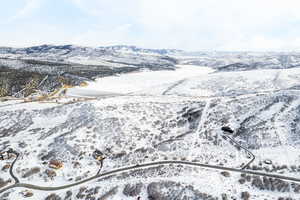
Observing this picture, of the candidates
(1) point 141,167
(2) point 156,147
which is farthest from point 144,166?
(2) point 156,147

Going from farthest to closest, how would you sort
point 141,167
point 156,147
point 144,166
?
point 156,147 < point 144,166 < point 141,167

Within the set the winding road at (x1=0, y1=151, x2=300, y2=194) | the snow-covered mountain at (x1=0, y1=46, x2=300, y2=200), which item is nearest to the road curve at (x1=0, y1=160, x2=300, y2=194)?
the winding road at (x1=0, y1=151, x2=300, y2=194)

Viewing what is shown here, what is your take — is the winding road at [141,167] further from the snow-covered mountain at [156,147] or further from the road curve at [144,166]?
the snow-covered mountain at [156,147]

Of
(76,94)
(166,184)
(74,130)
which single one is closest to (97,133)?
(74,130)

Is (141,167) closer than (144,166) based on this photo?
Yes

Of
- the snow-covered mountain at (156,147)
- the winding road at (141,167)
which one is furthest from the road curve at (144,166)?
the snow-covered mountain at (156,147)

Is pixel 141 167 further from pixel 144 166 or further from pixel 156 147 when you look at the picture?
pixel 156 147

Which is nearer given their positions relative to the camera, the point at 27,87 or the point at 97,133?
the point at 97,133

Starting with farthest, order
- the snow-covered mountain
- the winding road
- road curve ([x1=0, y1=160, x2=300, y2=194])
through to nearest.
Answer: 1. the winding road
2. road curve ([x1=0, y1=160, x2=300, y2=194])
3. the snow-covered mountain

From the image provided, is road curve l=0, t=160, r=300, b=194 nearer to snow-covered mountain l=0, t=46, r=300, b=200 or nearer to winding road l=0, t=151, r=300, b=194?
winding road l=0, t=151, r=300, b=194

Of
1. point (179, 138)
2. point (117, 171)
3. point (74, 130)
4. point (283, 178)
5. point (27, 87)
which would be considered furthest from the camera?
point (27, 87)

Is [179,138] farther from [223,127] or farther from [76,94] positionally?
[76,94]
